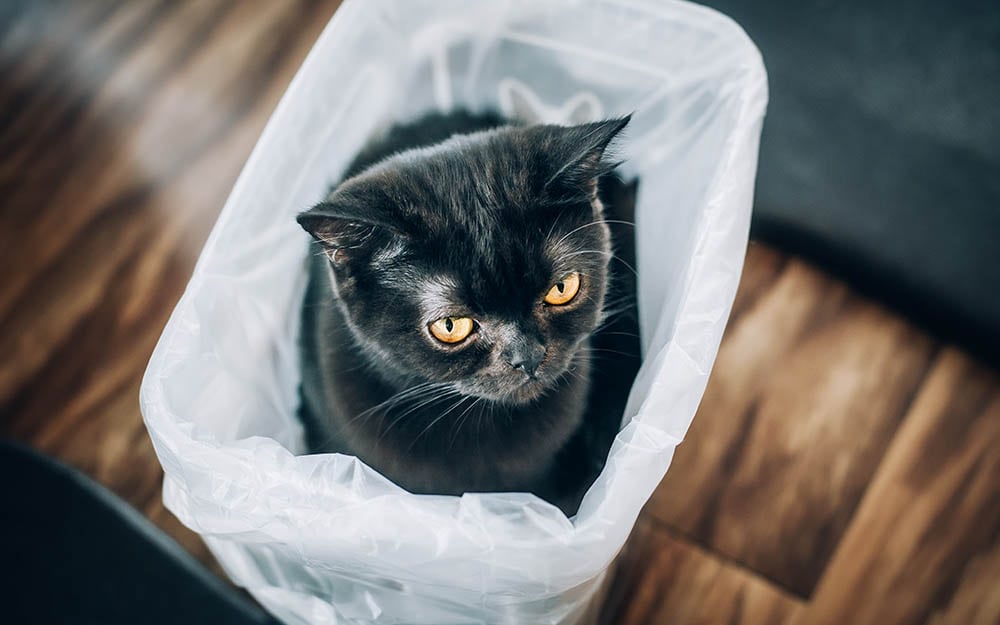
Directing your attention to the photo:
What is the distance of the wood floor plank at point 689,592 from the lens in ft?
3.25

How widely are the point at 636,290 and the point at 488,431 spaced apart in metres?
0.29

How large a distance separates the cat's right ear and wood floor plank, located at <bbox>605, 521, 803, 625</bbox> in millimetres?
607

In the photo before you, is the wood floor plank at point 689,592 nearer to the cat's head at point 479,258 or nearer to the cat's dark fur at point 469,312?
the cat's dark fur at point 469,312

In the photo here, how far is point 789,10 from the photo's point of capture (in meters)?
0.89

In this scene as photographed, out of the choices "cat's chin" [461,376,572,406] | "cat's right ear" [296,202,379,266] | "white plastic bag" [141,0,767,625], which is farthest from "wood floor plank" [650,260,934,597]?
"cat's right ear" [296,202,379,266]

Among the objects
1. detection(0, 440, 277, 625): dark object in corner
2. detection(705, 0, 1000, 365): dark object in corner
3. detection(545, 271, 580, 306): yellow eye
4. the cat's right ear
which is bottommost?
detection(0, 440, 277, 625): dark object in corner

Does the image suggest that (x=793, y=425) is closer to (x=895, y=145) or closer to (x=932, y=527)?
(x=932, y=527)

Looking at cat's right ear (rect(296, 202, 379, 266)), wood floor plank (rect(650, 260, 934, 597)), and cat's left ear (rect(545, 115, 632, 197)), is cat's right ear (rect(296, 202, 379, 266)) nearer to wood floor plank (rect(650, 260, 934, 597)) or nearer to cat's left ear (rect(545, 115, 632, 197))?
cat's left ear (rect(545, 115, 632, 197))

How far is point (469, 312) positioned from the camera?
0.65m

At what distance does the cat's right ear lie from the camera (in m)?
0.54

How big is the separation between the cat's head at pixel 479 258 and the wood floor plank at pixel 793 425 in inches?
18.0

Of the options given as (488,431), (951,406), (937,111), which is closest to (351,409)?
(488,431)

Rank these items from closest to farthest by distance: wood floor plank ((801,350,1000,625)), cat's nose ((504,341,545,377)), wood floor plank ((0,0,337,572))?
cat's nose ((504,341,545,377)), wood floor plank ((801,350,1000,625)), wood floor plank ((0,0,337,572))

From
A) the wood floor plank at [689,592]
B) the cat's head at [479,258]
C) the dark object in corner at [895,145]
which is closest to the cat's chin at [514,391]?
the cat's head at [479,258]
